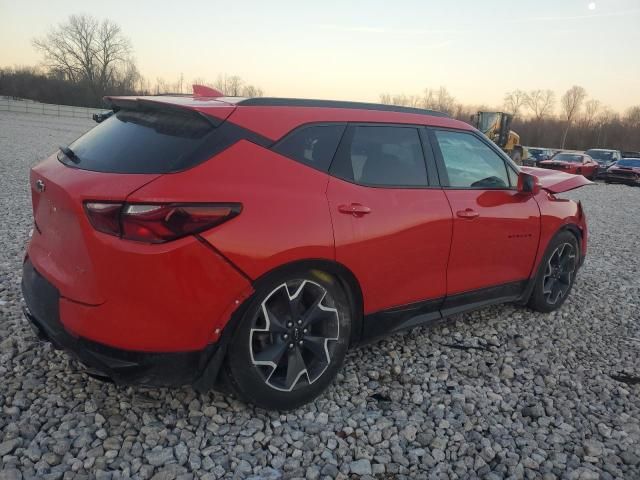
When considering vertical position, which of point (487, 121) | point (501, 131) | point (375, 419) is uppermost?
point (487, 121)

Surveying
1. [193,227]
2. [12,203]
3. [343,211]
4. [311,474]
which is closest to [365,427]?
[311,474]

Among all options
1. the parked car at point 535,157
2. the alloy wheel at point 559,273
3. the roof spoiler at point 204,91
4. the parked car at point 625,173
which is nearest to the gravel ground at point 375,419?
the alloy wheel at point 559,273

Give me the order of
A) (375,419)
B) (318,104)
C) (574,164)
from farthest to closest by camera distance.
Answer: (574,164)
(318,104)
(375,419)

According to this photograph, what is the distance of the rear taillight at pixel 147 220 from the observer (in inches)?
83.4

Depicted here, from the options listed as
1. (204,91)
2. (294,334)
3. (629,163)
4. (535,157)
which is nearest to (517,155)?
(629,163)

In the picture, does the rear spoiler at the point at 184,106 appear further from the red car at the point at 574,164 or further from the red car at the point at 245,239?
the red car at the point at 574,164

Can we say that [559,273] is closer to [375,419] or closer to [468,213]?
[468,213]

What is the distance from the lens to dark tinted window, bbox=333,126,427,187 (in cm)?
286

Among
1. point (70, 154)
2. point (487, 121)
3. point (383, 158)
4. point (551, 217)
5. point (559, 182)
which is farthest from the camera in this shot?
point (487, 121)

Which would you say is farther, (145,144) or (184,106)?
(184,106)

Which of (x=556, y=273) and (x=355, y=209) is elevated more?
(x=355, y=209)

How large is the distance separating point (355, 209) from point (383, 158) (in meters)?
0.51

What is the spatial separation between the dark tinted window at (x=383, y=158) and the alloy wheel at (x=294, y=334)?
2.37ft

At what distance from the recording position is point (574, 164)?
24.1 m
